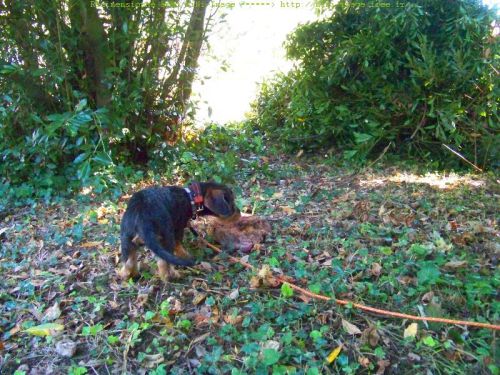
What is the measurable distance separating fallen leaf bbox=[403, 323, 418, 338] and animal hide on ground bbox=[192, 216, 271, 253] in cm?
169

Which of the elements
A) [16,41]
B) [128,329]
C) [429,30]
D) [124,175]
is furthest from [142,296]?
[429,30]

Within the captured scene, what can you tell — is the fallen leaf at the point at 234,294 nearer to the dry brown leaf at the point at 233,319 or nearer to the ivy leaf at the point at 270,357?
the dry brown leaf at the point at 233,319

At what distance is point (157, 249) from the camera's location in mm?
3365

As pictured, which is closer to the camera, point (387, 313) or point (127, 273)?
point (387, 313)

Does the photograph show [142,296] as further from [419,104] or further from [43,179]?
[419,104]

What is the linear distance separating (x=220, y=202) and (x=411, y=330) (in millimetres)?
2046

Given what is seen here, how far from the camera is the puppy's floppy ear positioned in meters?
4.16

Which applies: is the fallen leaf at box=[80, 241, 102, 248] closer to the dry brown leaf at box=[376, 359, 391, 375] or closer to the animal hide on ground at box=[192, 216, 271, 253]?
the animal hide on ground at box=[192, 216, 271, 253]

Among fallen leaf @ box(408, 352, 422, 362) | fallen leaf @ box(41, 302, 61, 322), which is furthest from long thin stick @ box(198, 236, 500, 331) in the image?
fallen leaf @ box(41, 302, 61, 322)

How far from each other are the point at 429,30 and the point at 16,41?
5953 mm

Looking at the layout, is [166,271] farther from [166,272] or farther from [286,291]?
[286,291]

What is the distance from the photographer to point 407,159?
23.1 ft

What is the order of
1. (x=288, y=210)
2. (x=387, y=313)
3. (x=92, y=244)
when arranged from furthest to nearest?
(x=288, y=210), (x=92, y=244), (x=387, y=313)

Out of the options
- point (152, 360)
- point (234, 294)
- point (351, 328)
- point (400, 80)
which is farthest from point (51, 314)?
point (400, 80)
